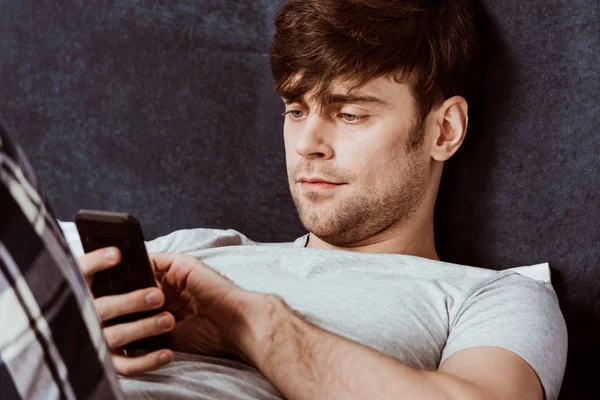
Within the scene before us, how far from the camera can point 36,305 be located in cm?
56

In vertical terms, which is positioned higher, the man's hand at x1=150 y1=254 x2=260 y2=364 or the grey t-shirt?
the man's hand at x1=150 y1=254 x2=260 y2=364

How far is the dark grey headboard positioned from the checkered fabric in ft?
3.34

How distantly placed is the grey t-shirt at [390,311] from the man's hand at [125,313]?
0.10ft

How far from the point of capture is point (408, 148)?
1.45 metres

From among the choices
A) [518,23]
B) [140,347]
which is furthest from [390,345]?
[518,23]

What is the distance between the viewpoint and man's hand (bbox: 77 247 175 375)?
907mm

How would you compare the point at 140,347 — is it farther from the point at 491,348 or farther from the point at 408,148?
the point at 408,148

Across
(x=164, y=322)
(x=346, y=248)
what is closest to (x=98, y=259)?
(x=164, y=322)

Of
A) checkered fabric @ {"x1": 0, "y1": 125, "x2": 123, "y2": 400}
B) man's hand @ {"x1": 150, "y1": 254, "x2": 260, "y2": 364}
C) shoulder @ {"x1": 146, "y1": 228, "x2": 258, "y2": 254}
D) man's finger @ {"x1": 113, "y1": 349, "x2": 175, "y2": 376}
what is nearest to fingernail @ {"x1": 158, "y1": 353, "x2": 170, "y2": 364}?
man's finger @ {"x1": 113, "y1": 349, "x2": 175, "y2": 376}

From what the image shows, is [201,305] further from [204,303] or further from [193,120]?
[193,120]

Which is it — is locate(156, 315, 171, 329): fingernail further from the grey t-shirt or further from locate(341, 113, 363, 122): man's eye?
locate(341, 113, 363, 122): man's eye

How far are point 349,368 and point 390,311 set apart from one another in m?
0.19

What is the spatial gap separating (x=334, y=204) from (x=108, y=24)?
2.40ft

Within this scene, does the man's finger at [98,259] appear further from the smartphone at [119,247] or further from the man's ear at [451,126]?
the man's ear at [451,126]
